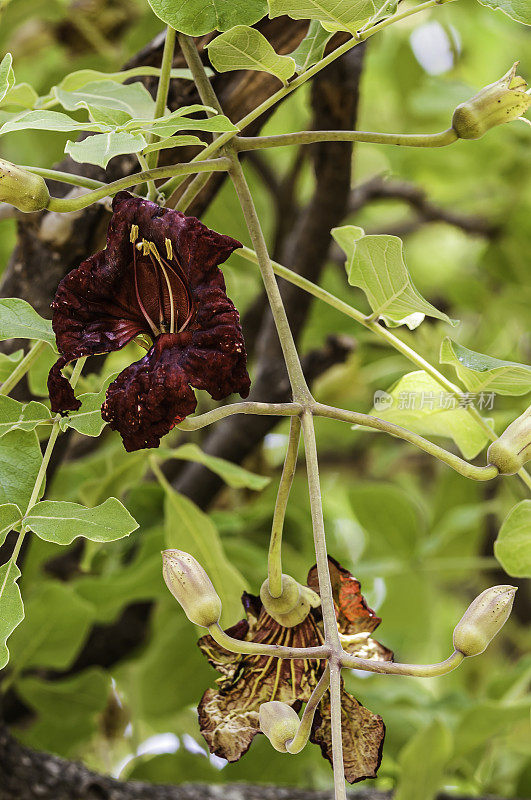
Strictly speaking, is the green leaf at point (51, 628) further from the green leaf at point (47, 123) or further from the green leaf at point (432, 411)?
the green leaf at point (47, 123)

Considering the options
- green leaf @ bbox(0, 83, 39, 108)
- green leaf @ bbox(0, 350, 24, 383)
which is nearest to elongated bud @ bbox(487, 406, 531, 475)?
green leaf @ bbox(0, 350, 24, 383)

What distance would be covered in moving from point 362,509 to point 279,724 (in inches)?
34.7

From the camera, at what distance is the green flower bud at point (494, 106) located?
0.48m

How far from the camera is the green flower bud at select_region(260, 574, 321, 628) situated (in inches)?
19.1

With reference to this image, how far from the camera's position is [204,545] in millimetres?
746

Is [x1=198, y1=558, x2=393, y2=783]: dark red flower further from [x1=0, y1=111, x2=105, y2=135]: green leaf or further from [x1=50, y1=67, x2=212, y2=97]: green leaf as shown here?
[x1=50, y1=67, x2=212, y2=97]: green leaf

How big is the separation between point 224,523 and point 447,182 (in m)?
0.79

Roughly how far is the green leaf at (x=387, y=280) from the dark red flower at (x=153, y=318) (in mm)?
131

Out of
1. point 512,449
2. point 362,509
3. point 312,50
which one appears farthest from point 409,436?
point 362,509

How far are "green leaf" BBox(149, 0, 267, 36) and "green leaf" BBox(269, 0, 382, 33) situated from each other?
0.04 metres

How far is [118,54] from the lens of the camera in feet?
4.45

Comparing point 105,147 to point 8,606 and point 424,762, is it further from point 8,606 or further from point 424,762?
point 424,762

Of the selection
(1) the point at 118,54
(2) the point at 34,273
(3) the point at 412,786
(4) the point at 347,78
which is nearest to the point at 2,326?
(2) the point at 34,273

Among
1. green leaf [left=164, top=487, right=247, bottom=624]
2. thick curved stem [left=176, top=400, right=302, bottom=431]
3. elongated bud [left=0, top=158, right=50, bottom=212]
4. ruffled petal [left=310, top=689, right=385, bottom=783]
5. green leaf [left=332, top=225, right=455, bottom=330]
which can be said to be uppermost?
elongated bud [left=0, top=158, right=50, bottom=212]
